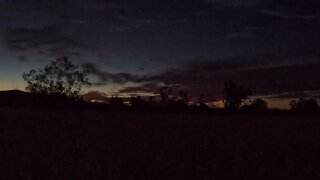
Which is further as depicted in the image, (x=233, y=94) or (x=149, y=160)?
(x=233, y=94)

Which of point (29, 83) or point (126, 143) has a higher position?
point (29, 83)

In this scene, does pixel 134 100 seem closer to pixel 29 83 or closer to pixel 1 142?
pixel 29 83

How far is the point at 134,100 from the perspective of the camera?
303ft

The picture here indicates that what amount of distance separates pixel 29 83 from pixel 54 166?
299ft

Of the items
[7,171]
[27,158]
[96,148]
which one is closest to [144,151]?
[96,148]

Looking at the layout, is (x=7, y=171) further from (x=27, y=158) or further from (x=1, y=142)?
(x=1, y=142)

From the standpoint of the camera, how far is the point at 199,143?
1562 cm

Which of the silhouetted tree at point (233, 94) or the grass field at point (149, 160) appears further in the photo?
the silhouetted tree at point (233, 94)

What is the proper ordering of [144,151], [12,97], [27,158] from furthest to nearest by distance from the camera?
1. [12,97]
2. [144,151]
3. [27,158]

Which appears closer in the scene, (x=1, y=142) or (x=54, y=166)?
(x=54, y=166)

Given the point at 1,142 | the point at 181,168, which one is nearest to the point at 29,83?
the point at 1,142

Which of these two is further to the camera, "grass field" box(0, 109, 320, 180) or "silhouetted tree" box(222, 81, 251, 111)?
"silhouetted tree" box(222, 81, 251, 111)

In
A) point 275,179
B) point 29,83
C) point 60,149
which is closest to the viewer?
point 275,179

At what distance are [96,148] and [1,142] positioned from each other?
3193 millimetres
